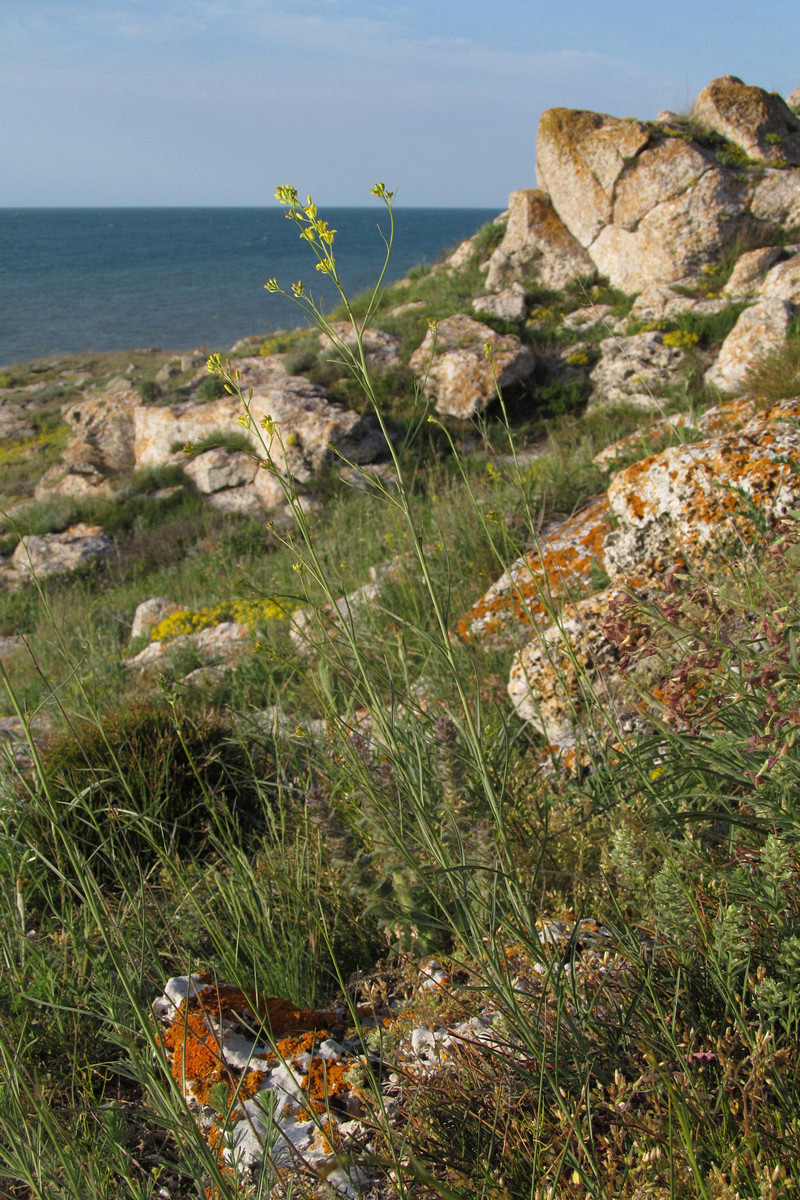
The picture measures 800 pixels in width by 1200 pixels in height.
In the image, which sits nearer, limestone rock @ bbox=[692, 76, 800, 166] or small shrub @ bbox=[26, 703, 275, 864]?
small shrub @ bbox=[26, 703, 275, 864]

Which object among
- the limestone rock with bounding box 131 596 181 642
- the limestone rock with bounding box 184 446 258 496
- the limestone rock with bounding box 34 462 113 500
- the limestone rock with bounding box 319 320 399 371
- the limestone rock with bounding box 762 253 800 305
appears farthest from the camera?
the limestone rock with bounding box 34 462 113 500

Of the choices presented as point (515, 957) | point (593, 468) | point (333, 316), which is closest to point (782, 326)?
point (593, 468)

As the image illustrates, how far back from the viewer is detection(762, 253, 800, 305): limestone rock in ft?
26.8

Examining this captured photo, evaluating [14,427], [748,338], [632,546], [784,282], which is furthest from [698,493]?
[14,427]

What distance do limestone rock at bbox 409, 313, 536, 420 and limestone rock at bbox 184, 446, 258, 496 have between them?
292 centimetres

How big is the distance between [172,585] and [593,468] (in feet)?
17.0

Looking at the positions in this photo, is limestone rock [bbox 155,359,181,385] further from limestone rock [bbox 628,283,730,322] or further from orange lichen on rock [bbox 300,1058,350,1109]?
orange lichen on rock [bbox 300,1058,350,1109]

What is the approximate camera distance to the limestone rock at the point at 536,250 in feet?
40.1

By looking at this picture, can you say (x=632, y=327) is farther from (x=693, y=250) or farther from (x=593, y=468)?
(x=593, y=468)

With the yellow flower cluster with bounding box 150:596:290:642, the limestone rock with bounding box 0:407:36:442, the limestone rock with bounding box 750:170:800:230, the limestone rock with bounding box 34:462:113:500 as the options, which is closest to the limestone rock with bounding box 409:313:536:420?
the limestone rock with bounding box 750:170:800:230

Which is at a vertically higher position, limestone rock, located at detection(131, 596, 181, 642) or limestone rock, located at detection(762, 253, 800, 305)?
limestone rock, located at detection(762, 253, 800, 305)

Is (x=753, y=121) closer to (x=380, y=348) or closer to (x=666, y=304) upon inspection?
(x=666, y=304)

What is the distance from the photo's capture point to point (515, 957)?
155cm

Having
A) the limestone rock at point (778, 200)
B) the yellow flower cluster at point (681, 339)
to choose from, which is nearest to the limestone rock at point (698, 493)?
the yellow flower cluster at point (681, 339)
